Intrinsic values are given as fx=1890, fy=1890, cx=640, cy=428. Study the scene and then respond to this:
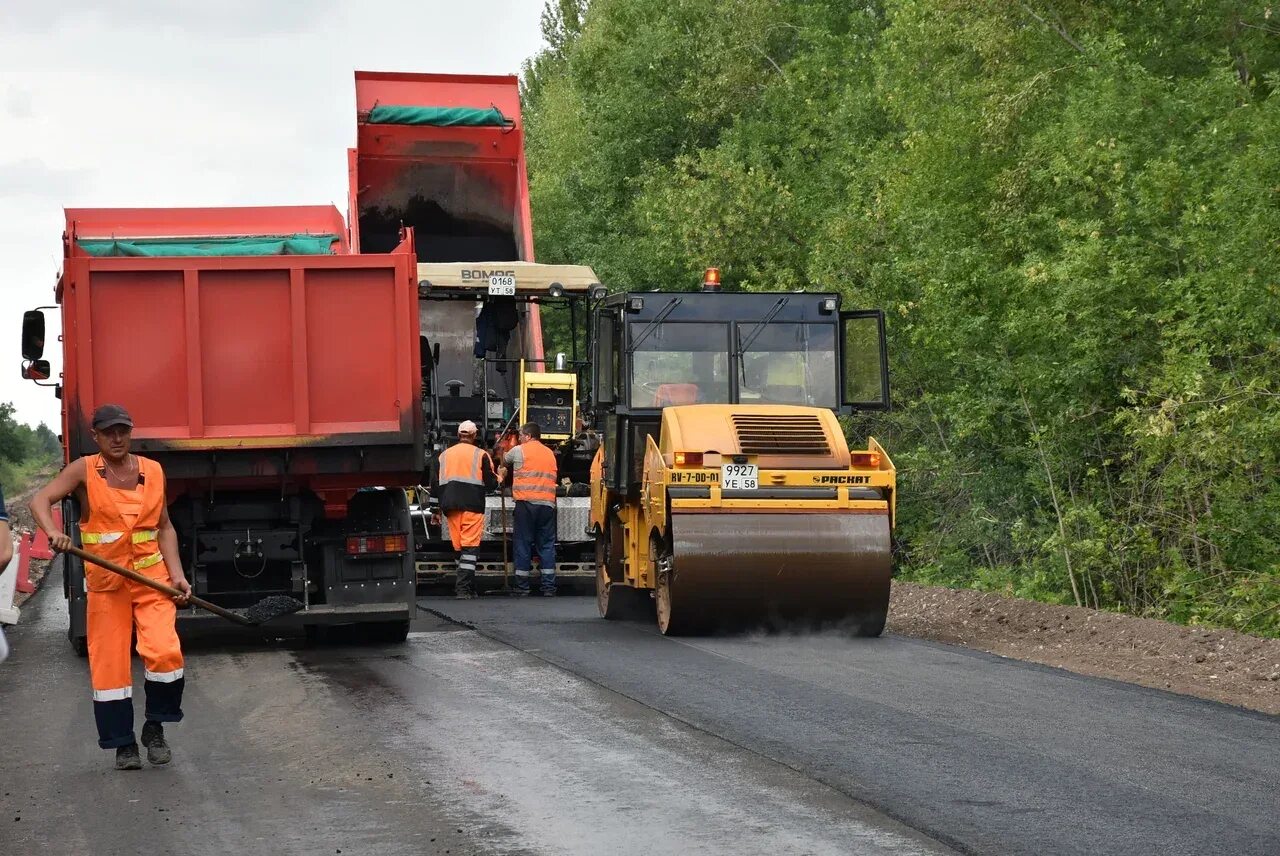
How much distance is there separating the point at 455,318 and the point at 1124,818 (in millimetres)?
15133

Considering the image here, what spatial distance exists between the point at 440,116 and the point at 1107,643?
35.3 ft

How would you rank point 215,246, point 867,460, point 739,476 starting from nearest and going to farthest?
1. point 739,476
2. point 867,460
3. point 215,246

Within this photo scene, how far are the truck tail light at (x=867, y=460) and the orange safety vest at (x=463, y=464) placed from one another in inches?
219

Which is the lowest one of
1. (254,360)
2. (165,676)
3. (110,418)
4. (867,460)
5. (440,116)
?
(165,676)

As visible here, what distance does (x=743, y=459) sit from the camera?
12.9 meters

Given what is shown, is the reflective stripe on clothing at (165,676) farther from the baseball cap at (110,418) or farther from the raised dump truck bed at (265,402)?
the raised dump truck bed at (265,402)

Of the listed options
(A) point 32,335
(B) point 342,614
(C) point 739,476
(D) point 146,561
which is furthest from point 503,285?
(D) point 146,561

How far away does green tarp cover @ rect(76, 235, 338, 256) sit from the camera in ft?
45.1

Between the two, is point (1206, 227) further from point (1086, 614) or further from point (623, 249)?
point (623, 249)

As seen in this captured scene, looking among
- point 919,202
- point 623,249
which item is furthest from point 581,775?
point 623,249

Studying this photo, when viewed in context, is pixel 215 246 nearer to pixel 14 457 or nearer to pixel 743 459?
pixel 743 459

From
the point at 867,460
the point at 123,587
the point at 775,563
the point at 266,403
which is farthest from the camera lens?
the point at 867,460

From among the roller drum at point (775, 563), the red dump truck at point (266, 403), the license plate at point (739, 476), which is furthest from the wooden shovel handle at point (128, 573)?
the license plate at point (739, 476)

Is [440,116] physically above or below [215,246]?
above
